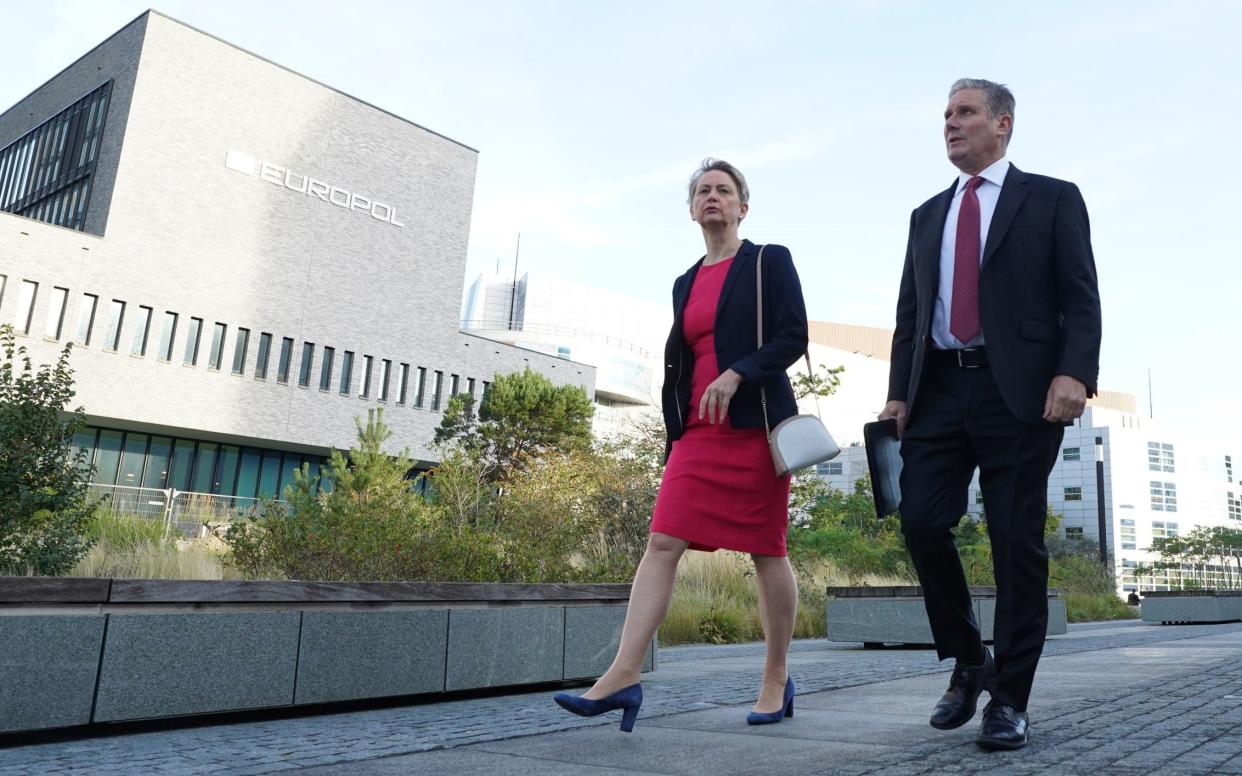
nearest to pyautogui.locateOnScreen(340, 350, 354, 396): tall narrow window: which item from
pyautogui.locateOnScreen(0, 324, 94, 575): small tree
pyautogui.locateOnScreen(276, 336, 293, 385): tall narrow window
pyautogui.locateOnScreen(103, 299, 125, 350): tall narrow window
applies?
pyautogui.locateOnScreen(276, 336, 293, 385): tall narrow window

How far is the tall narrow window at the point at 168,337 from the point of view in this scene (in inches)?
1304

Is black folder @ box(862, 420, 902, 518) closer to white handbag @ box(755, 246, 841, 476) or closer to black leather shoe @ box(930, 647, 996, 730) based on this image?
white handbag @ box(755, 246, 841, 476)

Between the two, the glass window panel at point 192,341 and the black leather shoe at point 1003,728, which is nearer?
the black leather shoe at point 1003,728

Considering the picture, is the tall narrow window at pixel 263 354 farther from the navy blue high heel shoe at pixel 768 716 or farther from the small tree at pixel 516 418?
the navy blue high heel shoe at pixel 768 716

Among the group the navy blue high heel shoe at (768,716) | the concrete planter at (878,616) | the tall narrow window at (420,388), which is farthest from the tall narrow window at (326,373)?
the navy blue high heel shoe at (768,716)

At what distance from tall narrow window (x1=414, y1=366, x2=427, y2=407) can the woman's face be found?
125ft

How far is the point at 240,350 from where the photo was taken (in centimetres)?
3525

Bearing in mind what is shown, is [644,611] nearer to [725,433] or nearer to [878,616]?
[725,433]

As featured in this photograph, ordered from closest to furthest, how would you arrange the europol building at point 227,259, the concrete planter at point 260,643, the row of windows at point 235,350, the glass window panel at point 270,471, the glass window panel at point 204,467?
1. the concrete planter at point 260,643
2. the row of windows at point 235,350
3. the europol building at point 227,259
4. the glass window panel at point 204,467
5. the glass window panel at point 270,471

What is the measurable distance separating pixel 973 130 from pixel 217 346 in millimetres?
34866

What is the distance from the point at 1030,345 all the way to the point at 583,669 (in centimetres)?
306

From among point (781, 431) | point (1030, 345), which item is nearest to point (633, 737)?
point (781, 431)

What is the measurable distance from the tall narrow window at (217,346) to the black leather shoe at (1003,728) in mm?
35176

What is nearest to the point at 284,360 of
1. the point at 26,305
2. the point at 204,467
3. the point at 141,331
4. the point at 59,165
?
the point at 204,467
